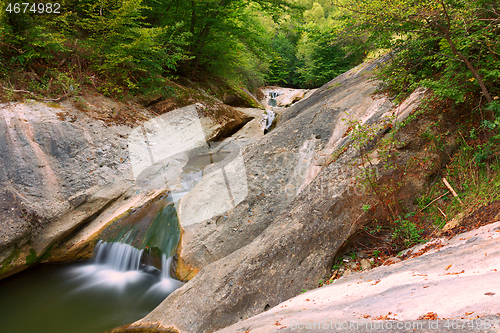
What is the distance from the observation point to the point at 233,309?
4.03 m

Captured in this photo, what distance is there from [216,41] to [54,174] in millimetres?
8570

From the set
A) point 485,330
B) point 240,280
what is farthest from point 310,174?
point 485,330

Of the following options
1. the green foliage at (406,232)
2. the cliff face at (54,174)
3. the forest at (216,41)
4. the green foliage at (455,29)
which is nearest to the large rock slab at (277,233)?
the green foliage at (406,232)

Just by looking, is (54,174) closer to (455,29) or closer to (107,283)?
(107,283)

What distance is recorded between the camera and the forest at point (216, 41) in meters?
3.86

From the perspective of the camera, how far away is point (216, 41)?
1185cm

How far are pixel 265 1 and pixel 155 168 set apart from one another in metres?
7.83

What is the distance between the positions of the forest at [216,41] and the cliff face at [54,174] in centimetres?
111

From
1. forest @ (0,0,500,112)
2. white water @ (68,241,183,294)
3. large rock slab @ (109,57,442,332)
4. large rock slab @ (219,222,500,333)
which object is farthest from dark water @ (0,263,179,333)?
forest @ (0,0,500,112)

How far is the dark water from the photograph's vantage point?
16.3 feet

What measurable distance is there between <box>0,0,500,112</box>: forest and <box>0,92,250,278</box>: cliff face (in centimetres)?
111

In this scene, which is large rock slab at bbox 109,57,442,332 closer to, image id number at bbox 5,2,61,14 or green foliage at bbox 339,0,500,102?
green foliage at bbox 339,0,500,102

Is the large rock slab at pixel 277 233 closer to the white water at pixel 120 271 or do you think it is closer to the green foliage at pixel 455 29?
the white water at pixel 120 271
